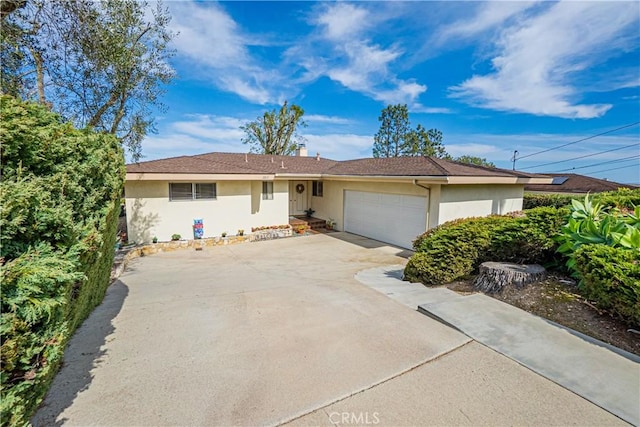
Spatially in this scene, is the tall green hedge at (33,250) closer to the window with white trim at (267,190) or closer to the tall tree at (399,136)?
the window with white trim at (267,190)

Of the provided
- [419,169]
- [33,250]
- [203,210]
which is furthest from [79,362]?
[419,169]

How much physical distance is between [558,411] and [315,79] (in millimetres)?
20401

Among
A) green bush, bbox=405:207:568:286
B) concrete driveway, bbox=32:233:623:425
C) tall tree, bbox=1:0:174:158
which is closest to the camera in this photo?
concrete driveway, bbox=32:233:623:425

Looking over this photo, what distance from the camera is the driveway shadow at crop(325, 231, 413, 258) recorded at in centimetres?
1091

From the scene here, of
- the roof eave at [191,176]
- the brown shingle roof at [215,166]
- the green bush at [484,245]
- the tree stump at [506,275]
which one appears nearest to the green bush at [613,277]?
the tree stump at [506,275]

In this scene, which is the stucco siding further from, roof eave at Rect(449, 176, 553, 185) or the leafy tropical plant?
the leafy tropical plant

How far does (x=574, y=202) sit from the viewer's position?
548 centimetres

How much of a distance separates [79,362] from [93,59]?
30.3ft

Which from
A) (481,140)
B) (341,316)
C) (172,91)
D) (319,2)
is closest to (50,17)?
(172,91)

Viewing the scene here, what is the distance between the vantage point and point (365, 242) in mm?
12383

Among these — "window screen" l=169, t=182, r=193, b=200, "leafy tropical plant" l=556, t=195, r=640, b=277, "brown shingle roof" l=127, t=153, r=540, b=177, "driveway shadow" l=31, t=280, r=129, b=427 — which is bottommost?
"driveway shadow" l=31, t=280, r=129, b=427

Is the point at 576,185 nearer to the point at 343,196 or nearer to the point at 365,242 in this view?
the point at 343,196

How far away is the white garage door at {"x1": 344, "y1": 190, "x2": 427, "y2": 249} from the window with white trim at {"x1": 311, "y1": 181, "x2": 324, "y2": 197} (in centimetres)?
243

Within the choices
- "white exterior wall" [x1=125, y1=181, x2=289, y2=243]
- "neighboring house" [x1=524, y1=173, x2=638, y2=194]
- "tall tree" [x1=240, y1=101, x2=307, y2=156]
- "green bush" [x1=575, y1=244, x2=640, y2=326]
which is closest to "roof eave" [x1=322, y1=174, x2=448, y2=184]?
"white exterior wall" [x1=125, y1=181, x2=289, y2=243]
